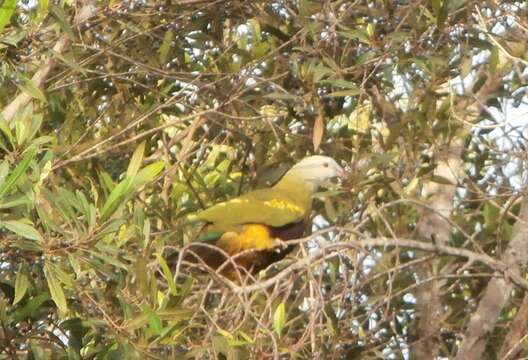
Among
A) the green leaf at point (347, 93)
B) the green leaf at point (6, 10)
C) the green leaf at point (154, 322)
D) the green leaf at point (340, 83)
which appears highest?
the green leaf at point (6, 10)

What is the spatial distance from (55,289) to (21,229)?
24cm

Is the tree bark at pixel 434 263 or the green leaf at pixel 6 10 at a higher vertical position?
the green leaf at pixel 6 10

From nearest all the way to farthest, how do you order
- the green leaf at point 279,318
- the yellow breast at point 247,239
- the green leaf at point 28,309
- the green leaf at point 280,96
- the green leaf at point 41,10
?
1. the green leaf at point 28,309
2. the green leaf at point 279,318
3. the green leaf at point 41,10
4. the green leaf at point 280,96
5. the yellow breast at point 247,239

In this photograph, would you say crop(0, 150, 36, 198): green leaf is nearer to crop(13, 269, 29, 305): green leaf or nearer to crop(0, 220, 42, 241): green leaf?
crop(0, 220, 42, 241): green leaf

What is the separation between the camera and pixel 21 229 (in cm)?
329

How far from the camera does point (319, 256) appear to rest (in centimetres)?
395

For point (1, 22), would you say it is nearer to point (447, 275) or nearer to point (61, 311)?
point (61, 311)

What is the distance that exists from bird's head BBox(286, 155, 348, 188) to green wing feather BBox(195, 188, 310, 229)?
0.47ft

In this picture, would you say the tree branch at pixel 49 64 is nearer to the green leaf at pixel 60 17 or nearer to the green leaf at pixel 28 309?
the green leaf at pixel 60 17

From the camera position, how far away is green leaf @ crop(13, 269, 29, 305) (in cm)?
348

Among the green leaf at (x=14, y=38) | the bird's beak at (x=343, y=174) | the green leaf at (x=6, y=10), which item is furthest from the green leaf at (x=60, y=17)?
the bird's beak at (x=343, y=174)

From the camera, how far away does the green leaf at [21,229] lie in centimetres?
329

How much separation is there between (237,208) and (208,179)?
396mm

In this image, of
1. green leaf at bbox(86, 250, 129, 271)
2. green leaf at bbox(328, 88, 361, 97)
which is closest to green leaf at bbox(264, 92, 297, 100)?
green leaf at bbox(328, 88, 361, 97)
